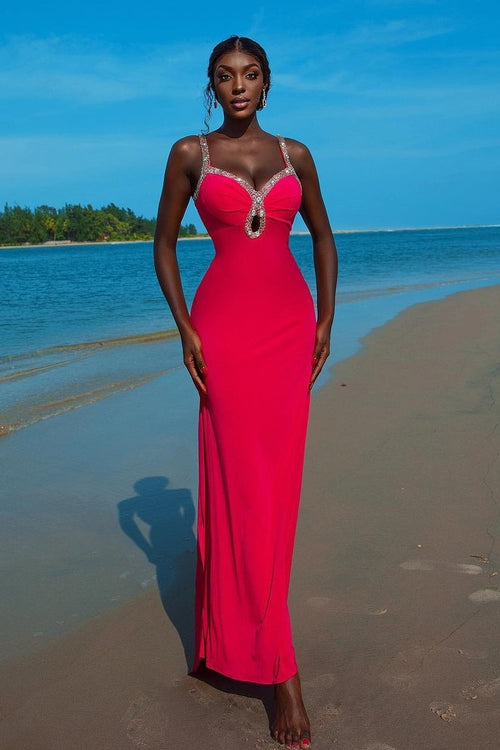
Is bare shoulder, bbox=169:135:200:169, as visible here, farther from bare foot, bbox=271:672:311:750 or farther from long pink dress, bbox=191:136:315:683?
bare foot, bbox=271:672:311:750

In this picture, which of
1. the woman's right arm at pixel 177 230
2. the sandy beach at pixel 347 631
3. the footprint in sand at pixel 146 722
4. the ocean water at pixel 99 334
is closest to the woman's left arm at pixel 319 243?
the woman's right arm at pixel 177 230

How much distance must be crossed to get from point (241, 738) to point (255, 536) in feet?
2.17

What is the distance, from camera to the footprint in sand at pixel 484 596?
132 inches

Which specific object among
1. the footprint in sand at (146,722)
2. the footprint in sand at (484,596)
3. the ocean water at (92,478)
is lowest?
the ocean water at (92,478)

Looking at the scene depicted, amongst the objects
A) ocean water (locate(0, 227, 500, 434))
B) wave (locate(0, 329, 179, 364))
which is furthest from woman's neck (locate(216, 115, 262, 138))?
wave (locate(0, 329, 179, 364))

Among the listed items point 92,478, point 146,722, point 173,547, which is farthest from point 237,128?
point 92,478

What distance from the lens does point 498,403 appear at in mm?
6406

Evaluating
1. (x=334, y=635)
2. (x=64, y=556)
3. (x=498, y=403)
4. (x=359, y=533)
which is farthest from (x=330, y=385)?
(x=334, y=635)

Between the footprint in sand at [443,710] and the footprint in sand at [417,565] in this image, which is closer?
the footprint in sand at [443,710]

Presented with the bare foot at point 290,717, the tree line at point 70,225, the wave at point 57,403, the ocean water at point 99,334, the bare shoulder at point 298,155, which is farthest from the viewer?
the tree line at point 70,225

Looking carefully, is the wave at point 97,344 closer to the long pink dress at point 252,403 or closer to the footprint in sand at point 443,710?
the long pink dress at point 252,403

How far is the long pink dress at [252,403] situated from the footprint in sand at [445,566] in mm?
1180

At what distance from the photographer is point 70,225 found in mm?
133375

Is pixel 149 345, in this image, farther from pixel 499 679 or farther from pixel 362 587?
pixel 499 679
